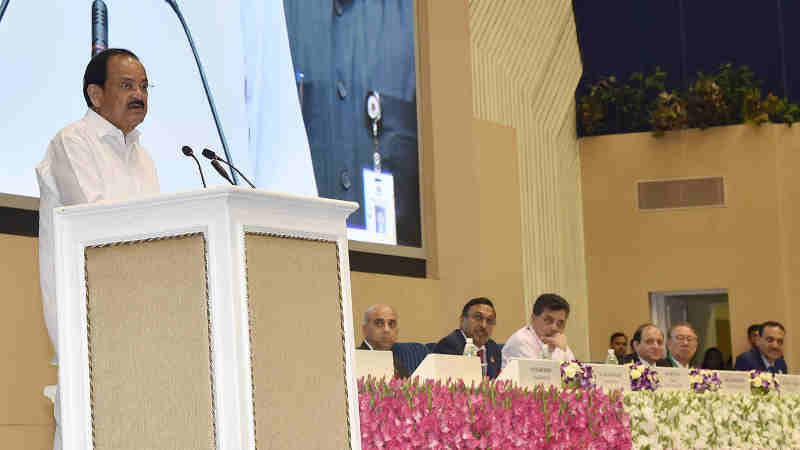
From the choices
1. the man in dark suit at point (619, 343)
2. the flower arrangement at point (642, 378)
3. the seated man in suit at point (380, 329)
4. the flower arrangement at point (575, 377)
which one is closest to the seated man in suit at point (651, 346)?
the seated man in suit at point (380, 329)

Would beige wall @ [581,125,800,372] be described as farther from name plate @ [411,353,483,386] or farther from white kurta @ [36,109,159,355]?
white kurta @ [36,109,159,355]

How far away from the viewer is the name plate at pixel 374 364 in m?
3.76

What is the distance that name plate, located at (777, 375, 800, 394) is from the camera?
520 centimetres

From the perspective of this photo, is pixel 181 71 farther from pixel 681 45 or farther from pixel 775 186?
pixel 681 45

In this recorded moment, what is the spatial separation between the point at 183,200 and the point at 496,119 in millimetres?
8264

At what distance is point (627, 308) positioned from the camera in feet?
37.1

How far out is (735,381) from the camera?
5.02 meters

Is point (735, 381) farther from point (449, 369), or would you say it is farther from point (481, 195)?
point (481, 195)

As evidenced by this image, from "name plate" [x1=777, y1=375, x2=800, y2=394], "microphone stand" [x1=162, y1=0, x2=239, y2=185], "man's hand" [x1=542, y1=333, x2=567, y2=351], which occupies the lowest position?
"name plate" [x1=777, y1=375, x2=800, y2=394]

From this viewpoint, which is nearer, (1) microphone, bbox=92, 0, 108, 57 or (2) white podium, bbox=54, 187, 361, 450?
(2) white podium, bbox=54, 187, 361, 450

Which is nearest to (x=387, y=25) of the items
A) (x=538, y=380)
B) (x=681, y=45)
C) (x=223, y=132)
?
(x=223, y=132)

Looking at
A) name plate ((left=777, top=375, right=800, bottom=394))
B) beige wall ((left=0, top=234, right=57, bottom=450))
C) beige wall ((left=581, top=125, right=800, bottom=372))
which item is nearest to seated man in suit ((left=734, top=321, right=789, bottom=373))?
name plate ((left=777, top=375, right=800, bottom=394))

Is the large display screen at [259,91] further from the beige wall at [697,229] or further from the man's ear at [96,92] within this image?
the beige wall at [697,229]

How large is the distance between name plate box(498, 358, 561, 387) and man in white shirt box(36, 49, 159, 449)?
2.07 m
